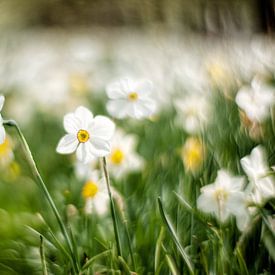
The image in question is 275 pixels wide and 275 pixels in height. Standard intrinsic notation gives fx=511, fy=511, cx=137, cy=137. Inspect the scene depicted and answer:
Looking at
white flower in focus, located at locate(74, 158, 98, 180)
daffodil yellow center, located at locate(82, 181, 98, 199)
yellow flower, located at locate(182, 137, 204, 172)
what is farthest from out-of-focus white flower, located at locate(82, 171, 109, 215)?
yellow flower, located at locate(182, 137, 204, 172)

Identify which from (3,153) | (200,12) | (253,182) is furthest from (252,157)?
(3,153)

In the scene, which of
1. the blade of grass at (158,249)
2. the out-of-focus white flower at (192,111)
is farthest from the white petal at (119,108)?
the out-of-focus white flower at (192,111)

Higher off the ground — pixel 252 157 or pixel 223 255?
pixel 252 157

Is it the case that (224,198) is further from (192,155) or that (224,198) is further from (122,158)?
(122,158)

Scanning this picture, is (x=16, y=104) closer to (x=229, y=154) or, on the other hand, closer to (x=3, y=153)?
(x=3, y=153)

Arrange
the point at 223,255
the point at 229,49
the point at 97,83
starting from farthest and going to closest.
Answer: the point at 97,83 → the point at 229,49 → the point at 223,255

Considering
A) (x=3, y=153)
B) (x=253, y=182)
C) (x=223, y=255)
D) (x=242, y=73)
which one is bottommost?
(x=223, y=255)

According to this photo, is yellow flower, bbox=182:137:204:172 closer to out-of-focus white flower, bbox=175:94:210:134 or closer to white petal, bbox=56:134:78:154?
out-of-focus white flower, bbox=175:94:210:134

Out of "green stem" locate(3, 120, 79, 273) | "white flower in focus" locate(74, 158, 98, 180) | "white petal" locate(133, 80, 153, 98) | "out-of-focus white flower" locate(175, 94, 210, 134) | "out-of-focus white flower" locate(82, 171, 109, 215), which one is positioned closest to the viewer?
"green stem" locate(3, 120, 79, 273)

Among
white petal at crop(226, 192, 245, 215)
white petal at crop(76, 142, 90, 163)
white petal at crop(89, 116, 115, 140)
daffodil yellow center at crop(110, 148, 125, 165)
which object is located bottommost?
white petal at crop(226, 192, 245, 215)
